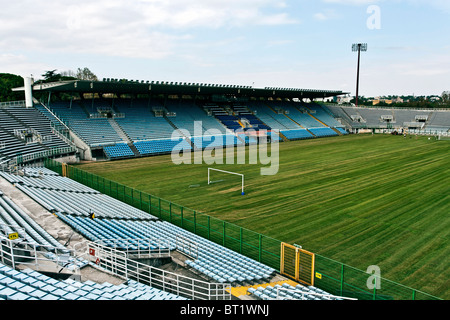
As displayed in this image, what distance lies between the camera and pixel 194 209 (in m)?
20.6

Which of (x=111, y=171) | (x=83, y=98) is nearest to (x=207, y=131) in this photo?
(x=83, y=98)

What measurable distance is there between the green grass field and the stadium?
103 millimetres

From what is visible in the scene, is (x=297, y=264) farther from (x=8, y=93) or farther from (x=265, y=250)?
(x=8, y=93)

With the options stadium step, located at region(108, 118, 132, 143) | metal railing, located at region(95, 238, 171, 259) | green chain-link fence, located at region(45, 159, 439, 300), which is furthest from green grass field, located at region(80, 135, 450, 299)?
stadium step, located at region(108, 118, 132, 143)

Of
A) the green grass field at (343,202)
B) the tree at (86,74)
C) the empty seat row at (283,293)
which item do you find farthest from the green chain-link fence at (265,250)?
Result: the tree at (86,74)

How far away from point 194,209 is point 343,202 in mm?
9538

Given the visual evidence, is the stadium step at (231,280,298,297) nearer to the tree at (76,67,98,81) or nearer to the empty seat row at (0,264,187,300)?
the empty seat row at (0,264,187,300)

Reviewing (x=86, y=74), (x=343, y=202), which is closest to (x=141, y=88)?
(x=343, y=202)

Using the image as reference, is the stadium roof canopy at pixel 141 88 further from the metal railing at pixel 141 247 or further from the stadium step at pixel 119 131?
the metal railing at pixel 141 247

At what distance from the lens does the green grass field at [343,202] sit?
555 inches

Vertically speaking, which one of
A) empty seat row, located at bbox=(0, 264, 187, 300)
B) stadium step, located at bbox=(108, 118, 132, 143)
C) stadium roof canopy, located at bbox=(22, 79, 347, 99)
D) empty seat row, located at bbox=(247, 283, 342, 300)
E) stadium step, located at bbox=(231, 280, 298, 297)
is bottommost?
stadium step, located at bbox=(231, 280, 298, 297)

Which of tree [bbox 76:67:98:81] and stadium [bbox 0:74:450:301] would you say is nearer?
stadium [bbox 0:74:450:301]

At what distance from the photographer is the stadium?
1070 cm
